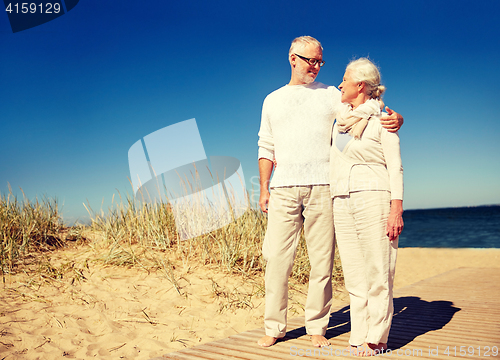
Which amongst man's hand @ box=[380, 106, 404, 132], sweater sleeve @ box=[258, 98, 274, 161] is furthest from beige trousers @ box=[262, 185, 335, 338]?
man's hand @ box=[380, 106, 404, 132]

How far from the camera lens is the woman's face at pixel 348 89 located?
195 cm

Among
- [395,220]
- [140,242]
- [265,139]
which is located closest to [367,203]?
[395,220]

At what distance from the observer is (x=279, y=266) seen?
2.19 metres

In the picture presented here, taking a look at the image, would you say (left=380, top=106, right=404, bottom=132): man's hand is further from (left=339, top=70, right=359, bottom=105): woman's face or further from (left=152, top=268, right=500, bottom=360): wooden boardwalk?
(left=152, top=268, right=500, bottom=360): wooden boardwalk

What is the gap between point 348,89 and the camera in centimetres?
196

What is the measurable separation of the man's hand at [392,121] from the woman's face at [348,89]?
0.71ft

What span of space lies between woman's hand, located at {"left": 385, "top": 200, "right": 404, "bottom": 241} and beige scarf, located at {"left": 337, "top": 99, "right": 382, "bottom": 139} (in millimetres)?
423

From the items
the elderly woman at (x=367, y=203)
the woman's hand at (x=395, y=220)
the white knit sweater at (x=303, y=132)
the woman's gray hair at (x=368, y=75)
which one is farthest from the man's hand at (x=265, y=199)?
the woman's gray hair at (x=368, y=75)

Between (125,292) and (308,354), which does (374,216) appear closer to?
(308,354)

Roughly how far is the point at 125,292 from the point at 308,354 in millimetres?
2187

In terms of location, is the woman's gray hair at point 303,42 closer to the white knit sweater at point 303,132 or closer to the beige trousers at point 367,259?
the white knit sweater at point 303,132

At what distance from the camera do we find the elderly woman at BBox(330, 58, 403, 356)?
1.85m

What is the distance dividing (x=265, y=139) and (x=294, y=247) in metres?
0.76

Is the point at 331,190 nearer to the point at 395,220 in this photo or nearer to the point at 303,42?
the point at 395,220
